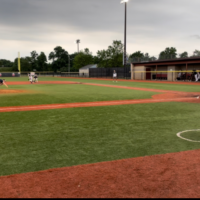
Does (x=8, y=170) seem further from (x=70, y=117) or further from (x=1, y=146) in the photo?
(x=70, y=117)

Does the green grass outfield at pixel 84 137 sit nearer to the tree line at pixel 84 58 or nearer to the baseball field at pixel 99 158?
the baseball field at pixel 99 158

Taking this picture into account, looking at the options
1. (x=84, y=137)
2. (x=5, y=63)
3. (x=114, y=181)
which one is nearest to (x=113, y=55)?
(x=84, y=137)

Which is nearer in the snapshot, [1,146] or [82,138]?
[1,146]

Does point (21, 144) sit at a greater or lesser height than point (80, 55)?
lesser

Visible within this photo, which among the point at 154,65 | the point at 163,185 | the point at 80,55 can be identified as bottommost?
the point at 163,185

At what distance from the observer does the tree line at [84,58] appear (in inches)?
1805

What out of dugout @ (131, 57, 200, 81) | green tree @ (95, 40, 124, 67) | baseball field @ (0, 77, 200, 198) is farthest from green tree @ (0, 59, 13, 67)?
baseball field @ (0, 77, 200, 198)

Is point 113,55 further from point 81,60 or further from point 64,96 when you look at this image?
point 64,96

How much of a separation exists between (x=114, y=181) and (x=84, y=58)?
280 ft

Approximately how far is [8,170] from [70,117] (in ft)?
14.1

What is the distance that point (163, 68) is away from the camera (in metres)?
42.6

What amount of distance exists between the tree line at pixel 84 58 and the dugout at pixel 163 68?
2.67ft

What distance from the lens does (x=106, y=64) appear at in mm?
66938

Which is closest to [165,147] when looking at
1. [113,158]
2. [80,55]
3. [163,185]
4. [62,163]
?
[113,158]
